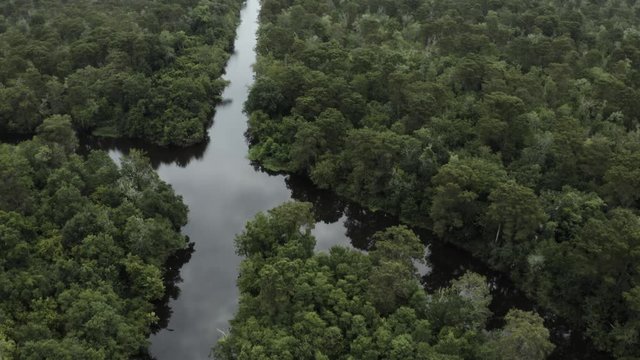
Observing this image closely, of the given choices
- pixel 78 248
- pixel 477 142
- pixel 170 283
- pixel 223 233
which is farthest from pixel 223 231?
pixel 477 142

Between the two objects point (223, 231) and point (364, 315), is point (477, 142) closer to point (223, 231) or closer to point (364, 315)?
point (223, 231)

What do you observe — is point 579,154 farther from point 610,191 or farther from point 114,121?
point 114,121

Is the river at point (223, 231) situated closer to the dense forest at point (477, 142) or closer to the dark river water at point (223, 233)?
the dark river water at point (223, 233)

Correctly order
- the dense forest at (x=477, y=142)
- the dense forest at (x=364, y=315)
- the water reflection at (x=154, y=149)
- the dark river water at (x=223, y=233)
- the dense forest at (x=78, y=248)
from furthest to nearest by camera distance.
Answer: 1. the water reflection at (x=154, y=149)
2. the dark river water at (x=223, y=233)
3. the dense forest at (x=477, y=142)
4. the dense forest at (x=78, y=248)
5. the dense forest at (x=364, y=315)

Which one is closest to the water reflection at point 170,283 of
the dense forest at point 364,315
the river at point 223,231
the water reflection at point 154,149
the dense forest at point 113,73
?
the river at point 223,231

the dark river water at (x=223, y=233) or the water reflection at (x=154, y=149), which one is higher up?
the water reflection at (x=154, y=149)

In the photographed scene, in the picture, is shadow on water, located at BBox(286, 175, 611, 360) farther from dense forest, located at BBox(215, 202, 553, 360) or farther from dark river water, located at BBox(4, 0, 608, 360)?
dense forest, located at BBox(215, 202, 553, 360)
